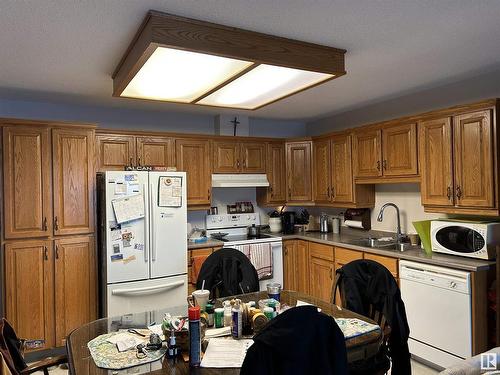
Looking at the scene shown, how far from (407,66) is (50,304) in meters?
3.62

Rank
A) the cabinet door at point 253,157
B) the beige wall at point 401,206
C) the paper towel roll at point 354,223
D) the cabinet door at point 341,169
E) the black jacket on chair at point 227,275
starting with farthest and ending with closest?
the cabinet door at point 253,157, the paper towel roll at point 354,223, the cabinet door at point 341,169, the beige wall at point 401,206, the black jacket on chair at point 227,275

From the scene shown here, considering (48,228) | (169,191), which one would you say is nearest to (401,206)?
(169,191)

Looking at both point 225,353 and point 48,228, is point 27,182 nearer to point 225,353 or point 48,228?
point 48,228

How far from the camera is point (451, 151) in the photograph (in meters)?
3.01

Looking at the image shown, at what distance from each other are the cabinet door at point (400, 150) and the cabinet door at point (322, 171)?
0.83 metres

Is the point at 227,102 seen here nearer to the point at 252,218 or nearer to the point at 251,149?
the point at 251,149

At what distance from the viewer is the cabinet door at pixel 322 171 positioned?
439 cm

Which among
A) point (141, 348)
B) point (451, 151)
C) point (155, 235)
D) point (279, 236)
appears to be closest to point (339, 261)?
point (279, 236)

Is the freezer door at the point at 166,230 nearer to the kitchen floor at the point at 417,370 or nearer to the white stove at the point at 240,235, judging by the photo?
the white stove at the point at 240,235

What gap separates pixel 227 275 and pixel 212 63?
1447mm

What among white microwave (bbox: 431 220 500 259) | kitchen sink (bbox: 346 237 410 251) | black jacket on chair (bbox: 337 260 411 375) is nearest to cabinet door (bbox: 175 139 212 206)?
kitchen sink (bbox: 346 237 410 251)

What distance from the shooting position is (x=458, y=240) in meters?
2.91

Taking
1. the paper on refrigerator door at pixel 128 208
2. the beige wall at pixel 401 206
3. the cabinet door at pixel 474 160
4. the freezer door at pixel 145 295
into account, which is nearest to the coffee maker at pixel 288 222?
the beige wall at pixel 401 206

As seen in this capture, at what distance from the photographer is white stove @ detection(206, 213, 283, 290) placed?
13.6ft
